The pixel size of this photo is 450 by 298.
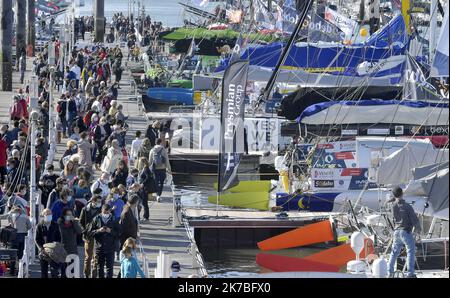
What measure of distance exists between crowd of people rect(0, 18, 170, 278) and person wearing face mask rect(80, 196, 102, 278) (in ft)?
0.04

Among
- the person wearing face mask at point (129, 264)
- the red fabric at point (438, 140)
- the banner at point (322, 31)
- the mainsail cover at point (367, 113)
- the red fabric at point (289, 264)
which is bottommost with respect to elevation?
the red fabric at point (289, 264)

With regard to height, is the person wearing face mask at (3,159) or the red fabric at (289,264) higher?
the person wearing face mask at (3,159)

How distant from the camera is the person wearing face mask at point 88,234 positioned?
1992 centimetres

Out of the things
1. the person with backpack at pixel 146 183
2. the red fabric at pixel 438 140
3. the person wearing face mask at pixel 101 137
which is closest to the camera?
the person with backpack at pixel 146 183

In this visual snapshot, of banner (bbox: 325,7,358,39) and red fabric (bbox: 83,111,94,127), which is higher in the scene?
banner (bbox: 325,7,358,39)

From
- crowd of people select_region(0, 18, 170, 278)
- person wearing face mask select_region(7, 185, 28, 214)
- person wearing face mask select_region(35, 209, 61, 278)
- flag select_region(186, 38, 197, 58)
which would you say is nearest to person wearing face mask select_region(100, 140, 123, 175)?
crowd of people select_region(0, 18, 170, 278)

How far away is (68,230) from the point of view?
1925 cm

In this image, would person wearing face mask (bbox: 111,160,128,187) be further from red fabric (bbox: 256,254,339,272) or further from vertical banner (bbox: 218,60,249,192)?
red fabric (bbox: 256,254,339,272)

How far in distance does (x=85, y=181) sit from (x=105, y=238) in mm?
3328

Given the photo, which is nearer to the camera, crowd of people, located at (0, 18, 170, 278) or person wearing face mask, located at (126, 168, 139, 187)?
crowd of people, located at (0, 18, 170, 278)

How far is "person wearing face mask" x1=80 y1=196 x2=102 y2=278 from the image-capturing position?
19922 mm

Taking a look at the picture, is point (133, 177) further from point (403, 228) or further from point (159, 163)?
point (403, 228)

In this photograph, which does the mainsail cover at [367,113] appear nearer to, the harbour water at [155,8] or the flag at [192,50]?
the flag at [192,50]

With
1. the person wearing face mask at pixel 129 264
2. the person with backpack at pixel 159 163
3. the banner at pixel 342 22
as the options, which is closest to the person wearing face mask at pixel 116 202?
the person wearing face mask at pixel 129 264
